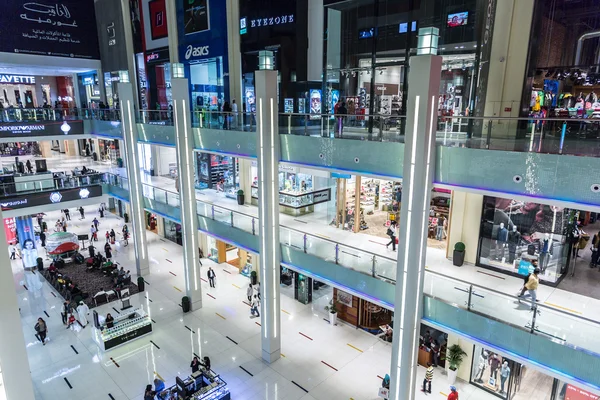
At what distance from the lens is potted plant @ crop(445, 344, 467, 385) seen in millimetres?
11539

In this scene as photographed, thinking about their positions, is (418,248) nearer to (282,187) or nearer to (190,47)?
(282,187)

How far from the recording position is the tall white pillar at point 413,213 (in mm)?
7586

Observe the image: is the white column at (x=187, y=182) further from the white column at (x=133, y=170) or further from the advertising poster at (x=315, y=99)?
the advertising poster at (x=315, y=99)

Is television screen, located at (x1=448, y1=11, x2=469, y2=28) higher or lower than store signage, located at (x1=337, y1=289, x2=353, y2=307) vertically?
higher

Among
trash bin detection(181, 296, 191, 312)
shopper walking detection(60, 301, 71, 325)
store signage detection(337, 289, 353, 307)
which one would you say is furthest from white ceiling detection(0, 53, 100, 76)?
store signage detection(337, 289, 353, 307)

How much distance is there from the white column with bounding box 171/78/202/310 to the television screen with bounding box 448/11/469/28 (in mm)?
9087

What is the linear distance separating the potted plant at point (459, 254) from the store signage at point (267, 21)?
10658mm

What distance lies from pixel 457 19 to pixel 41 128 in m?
19.3

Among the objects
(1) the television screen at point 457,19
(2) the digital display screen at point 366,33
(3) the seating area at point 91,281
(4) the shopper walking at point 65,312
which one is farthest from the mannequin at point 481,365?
(4) the shopper walking at point 65,312

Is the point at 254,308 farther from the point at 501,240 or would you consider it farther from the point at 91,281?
the point at 501,240

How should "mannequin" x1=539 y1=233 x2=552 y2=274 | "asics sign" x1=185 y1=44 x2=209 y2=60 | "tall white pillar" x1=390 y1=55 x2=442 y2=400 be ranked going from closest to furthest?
"tall white pillar" x1=390 y1=55 x2=442 y2=400 < "mannequin" x1=539 y1=233 x2=552 y2=274 < "asics sign" x1=185 y1=44 x2=209 y2=60

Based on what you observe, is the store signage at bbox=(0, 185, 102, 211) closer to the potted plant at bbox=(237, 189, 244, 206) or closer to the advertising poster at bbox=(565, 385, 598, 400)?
the potted plant at bbox=(237, 189, 244, 206)

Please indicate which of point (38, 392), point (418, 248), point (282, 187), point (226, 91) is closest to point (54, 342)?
point (38, 392)

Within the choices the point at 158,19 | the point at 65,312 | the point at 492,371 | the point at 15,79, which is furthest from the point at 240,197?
the point at 15,79
